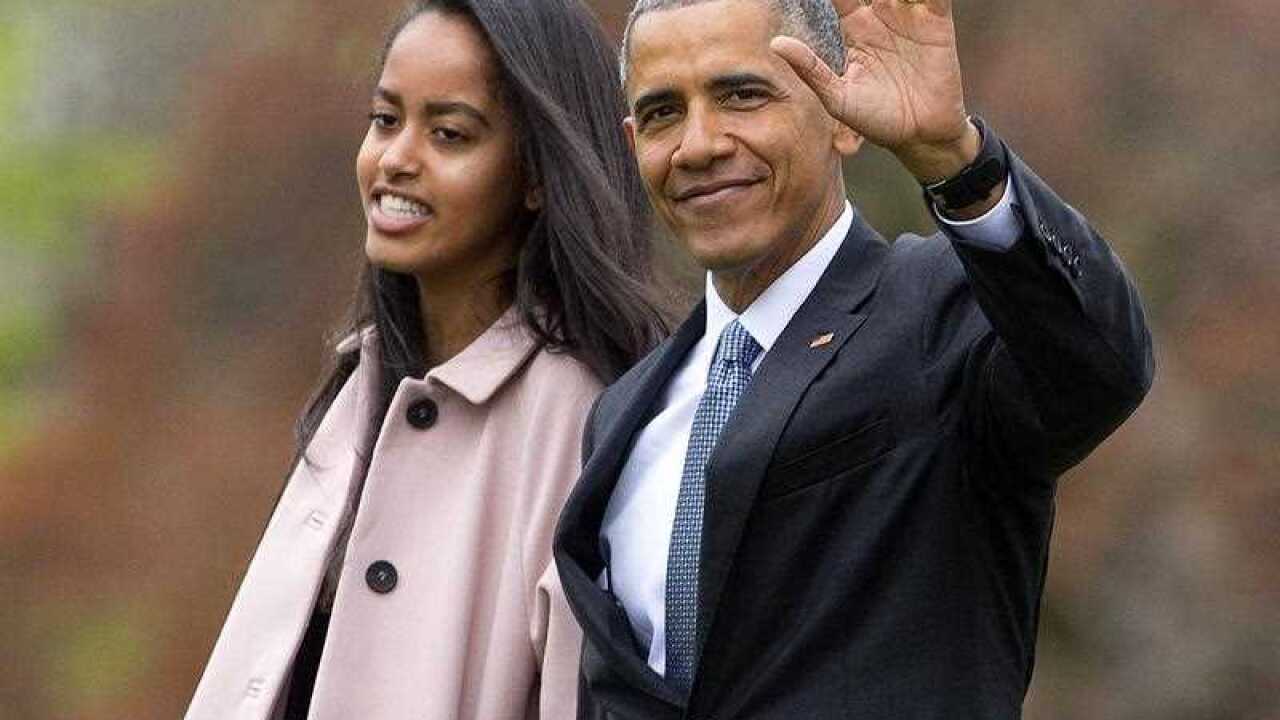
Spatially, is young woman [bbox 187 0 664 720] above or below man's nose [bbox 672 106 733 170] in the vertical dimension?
below

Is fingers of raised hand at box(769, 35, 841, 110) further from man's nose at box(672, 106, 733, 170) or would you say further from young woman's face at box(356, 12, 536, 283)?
young woman's face at box(356, 12, 536, 283)

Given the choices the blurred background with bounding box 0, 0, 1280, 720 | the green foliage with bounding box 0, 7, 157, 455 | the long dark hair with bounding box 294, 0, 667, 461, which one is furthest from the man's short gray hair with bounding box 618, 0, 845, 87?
the green foliage with bounding box 0, 7, 157, 455

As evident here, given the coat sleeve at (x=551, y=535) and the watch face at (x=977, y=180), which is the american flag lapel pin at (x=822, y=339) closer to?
the watch face at (x=977, y=180)

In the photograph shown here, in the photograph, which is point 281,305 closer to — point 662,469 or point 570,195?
point 570,195

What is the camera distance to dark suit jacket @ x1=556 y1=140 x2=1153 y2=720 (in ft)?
10.8

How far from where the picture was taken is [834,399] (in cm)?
338

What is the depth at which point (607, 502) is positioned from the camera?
12.1 ft

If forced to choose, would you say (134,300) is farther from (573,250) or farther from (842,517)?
(842,517)

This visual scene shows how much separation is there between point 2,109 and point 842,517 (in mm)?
5689

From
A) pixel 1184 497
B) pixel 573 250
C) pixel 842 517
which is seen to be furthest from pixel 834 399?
pixel 1184 497

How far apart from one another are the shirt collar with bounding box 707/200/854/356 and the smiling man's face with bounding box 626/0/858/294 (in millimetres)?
16

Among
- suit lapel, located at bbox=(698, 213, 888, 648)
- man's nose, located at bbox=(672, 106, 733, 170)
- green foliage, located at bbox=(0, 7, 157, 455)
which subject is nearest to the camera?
suit lapel, located at bbox=(698, 213, 888, 648)

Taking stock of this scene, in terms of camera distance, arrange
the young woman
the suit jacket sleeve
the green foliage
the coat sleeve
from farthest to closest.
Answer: the green foliage → the young woman → the coat sleeve → the suit jacket sleeve

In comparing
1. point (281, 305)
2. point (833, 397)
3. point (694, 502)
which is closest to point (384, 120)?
point (694, 502)
